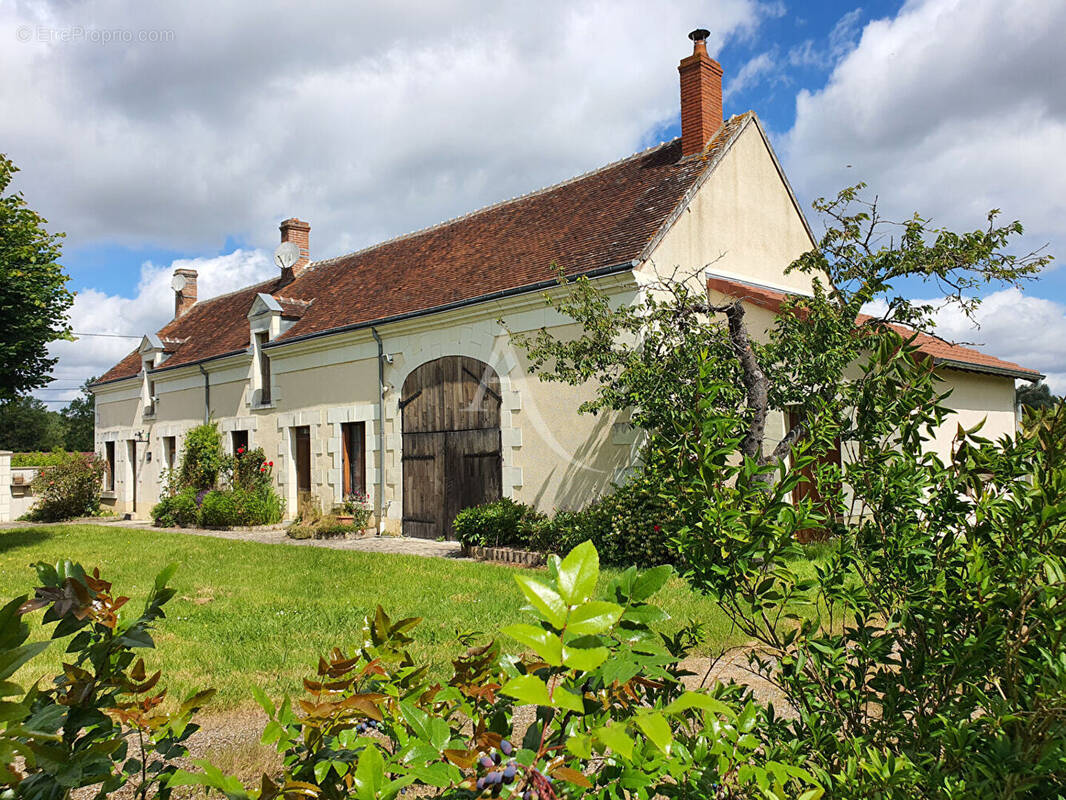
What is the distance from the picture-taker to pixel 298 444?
16.4 meters

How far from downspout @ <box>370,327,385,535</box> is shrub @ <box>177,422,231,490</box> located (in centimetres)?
548

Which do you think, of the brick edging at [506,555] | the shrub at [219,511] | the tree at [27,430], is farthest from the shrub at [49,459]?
the tree at [27,430]

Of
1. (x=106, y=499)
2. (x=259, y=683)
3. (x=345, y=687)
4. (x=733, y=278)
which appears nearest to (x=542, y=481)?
(x=733, y=278)

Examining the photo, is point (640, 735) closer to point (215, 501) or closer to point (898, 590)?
point (898, 590)

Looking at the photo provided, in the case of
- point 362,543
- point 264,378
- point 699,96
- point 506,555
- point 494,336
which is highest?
point 699,96

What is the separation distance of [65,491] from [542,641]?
79.9ft

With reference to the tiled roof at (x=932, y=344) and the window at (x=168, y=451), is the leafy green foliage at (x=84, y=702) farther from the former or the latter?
the window at (x=168, y=451)

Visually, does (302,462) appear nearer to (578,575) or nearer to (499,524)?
(499,524)

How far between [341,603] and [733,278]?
25.8 ft

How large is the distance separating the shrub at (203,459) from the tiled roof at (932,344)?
41.4 feet

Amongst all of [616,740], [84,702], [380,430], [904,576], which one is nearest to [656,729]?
[616,740]

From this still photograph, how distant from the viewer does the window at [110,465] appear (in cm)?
2348

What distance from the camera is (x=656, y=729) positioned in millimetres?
900

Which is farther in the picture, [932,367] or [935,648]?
[932,367]
